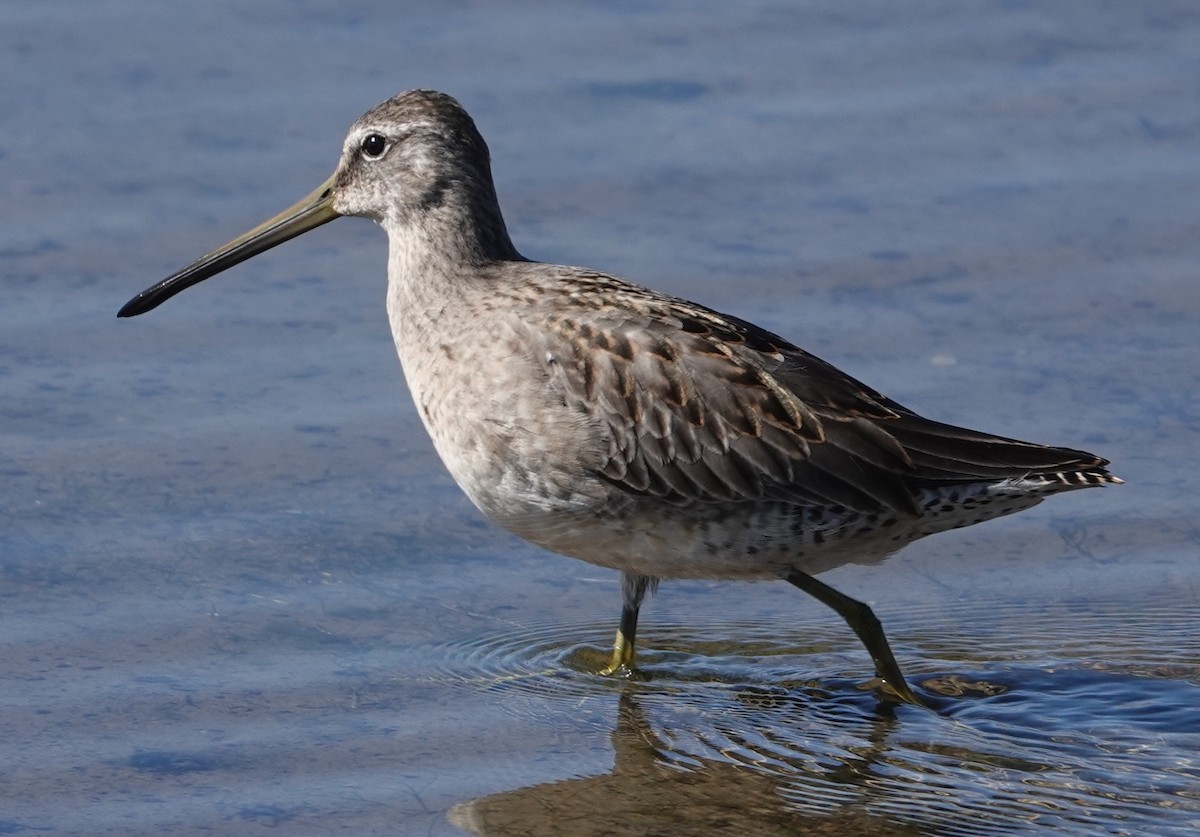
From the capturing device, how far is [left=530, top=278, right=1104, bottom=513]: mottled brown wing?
625 cm

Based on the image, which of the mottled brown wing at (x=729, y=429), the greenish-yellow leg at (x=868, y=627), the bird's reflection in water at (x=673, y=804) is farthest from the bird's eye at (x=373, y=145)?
the bird's reflection in water at (x=673, y=804)

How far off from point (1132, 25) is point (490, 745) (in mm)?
5756

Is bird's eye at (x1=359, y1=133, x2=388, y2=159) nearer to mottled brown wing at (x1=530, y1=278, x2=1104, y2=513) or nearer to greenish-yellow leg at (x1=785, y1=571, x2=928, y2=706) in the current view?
mottled brown wing at (x1=530, y1=278, x2=1104, y2=513)

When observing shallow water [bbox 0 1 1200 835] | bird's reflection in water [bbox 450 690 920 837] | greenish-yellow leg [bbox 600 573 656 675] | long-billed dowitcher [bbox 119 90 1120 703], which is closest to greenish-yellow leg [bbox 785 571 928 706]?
long-billed dowitcher [bbox 119 90 1120 703]

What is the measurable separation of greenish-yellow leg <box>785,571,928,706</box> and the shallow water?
105 mm

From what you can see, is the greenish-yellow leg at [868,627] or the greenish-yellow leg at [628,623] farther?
the greenish-yellow leg at [628,623]

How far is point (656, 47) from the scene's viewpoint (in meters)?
10.2

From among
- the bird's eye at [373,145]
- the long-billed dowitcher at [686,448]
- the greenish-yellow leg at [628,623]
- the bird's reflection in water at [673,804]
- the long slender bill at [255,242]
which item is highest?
the bird's eye at [373,145]

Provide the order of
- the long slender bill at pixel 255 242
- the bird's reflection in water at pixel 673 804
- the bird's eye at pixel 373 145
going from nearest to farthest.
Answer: the bird's reflection in water at pixel 673 804
the bird's eye at pixel 373 145
the long slender bill at pixel 255 242

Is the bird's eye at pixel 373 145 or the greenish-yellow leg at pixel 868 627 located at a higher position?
the bird's eye at pixel 373 145

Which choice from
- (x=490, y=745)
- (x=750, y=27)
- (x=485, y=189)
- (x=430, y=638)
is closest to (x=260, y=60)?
(x=750, y=27)

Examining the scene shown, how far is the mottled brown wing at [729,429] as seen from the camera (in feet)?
20.5

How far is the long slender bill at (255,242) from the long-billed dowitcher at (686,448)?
784 mm

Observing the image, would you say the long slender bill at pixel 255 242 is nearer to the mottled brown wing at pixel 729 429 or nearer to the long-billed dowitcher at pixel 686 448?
the long-billed dowitcher at pixel 686 448
